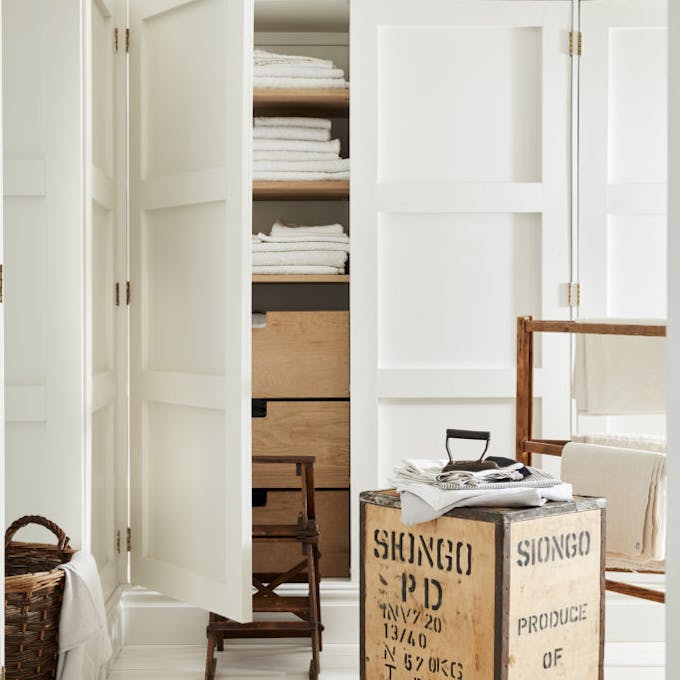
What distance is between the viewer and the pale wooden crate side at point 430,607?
5.82 feet

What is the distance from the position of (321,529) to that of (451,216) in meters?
1.01

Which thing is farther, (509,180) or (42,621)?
(509,180)

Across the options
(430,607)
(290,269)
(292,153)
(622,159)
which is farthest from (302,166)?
(430,607)

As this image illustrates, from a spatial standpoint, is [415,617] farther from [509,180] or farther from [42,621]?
[509,180]

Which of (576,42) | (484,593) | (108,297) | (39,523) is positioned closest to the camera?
(484,593)

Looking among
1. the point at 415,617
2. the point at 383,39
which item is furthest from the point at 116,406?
the point at 383,39

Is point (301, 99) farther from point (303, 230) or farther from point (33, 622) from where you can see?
point (33, 622)

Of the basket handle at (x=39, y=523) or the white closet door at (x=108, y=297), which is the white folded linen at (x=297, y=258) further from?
the basket handle at (x=39, y=523)

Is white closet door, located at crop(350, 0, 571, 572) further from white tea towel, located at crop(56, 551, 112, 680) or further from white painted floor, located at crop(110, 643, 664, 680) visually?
A: white tea towel, located at crop(56, 551, 112, 680)

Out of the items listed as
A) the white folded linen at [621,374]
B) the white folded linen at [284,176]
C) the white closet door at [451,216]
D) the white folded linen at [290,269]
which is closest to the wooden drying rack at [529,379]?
the white folded linen at [621,374]

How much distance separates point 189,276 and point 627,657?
159cm

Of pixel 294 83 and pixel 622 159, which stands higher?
pixel 294 83

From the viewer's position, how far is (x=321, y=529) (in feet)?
9.09

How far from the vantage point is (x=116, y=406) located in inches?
103
